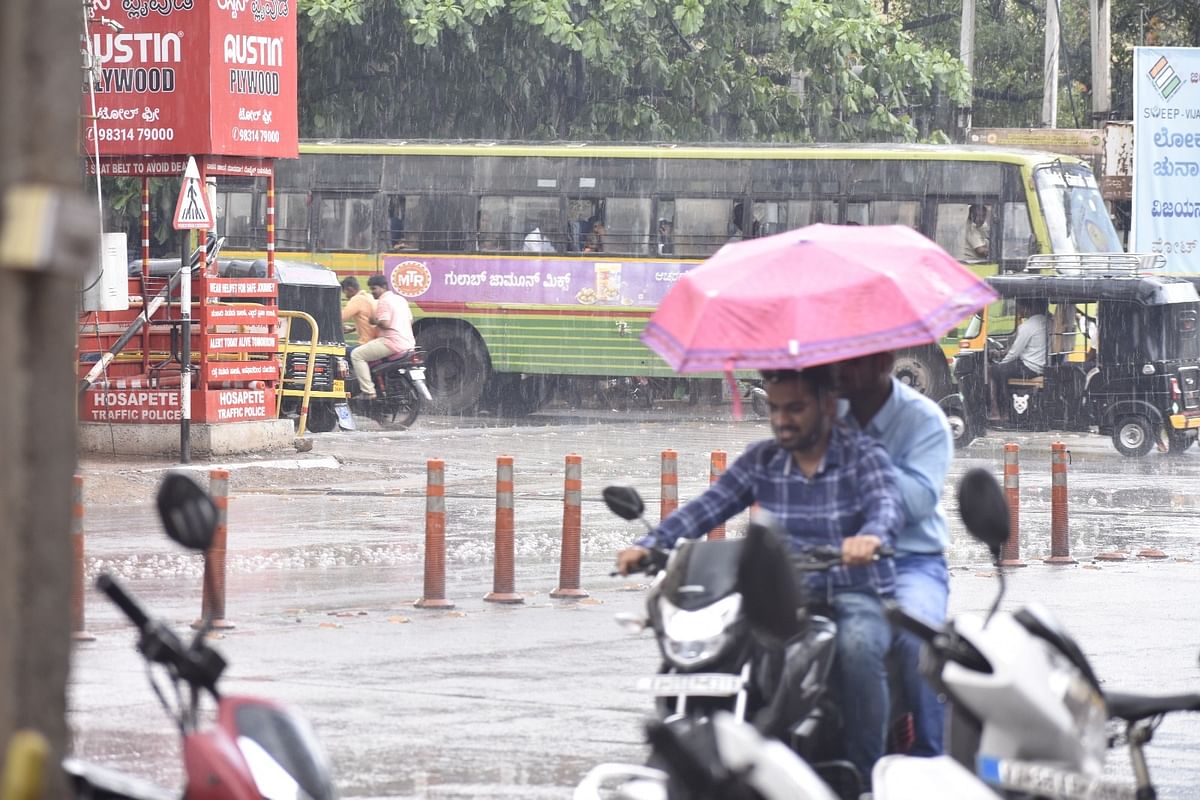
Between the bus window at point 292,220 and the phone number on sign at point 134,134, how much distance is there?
13.0 metres

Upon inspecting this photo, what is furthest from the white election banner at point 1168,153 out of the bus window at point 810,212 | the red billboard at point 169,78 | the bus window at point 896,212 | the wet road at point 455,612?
the red billboard at point 169,78

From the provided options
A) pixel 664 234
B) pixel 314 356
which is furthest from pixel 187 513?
pixel 664 234

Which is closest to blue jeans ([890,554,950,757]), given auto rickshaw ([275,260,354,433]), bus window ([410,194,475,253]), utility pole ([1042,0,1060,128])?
auto rickshaw ([275,260,354,433])

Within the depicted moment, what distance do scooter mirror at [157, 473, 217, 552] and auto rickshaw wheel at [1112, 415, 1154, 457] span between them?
21.6 m

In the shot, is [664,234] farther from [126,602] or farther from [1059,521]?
[126,602]

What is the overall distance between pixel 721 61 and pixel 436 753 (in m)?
27.2

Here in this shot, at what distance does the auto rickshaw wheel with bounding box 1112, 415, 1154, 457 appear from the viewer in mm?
24828

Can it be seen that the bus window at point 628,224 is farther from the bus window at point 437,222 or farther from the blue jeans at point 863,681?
the blue jeans at point 863,681

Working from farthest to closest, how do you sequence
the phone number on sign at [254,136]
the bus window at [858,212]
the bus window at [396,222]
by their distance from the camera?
the bus window at [396,222] < the bus window at [858,212] < the phone number on sign at [254,136]

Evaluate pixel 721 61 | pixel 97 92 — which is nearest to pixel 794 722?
pixel 97 92

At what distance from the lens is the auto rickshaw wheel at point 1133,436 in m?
24.8

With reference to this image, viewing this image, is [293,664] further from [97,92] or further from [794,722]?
[97,92]

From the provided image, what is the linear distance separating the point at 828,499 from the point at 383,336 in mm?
21763

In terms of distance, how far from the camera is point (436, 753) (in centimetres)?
776
